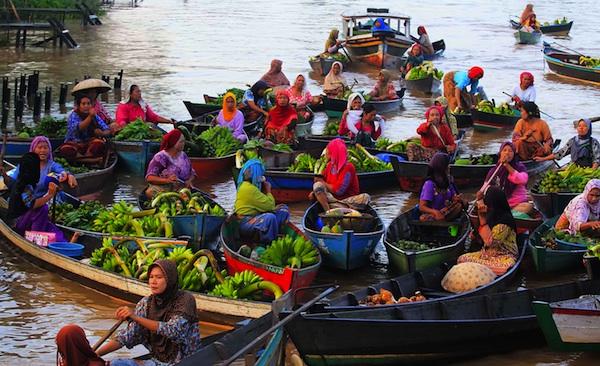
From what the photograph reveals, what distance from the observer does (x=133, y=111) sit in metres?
14.6

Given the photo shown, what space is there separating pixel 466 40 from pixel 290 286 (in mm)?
27381

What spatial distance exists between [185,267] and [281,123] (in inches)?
233

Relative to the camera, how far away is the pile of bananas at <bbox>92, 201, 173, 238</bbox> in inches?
388

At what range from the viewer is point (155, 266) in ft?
20.5

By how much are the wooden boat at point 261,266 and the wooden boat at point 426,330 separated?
3.43 feet

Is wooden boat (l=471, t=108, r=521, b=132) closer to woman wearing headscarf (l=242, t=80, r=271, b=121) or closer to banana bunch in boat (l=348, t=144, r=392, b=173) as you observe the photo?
woman wearing headscarf (l=242, t=80, r=271, b=121)

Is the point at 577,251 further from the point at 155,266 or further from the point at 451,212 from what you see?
the point at 155,266

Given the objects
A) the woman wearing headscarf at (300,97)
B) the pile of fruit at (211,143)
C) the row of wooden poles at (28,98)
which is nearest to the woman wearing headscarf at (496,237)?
the pile of fruit at (211,143)

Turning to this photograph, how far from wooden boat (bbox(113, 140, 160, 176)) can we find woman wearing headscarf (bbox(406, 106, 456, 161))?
3416mm

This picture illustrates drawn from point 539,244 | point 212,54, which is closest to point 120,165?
point 539,244

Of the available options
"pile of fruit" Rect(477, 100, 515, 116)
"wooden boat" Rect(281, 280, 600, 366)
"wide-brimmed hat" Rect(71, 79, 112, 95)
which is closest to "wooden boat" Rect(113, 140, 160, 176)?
"wide-brimmed hat" Rect(71, 79, 112, 95)

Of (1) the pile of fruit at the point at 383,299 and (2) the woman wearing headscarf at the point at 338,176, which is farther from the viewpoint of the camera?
(2) the woman wearing headscarf at the point at 338,176

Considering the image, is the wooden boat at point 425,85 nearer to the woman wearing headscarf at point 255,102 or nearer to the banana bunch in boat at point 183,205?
the woman wearing headscarf at point 255,102

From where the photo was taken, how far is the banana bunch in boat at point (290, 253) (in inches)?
361
